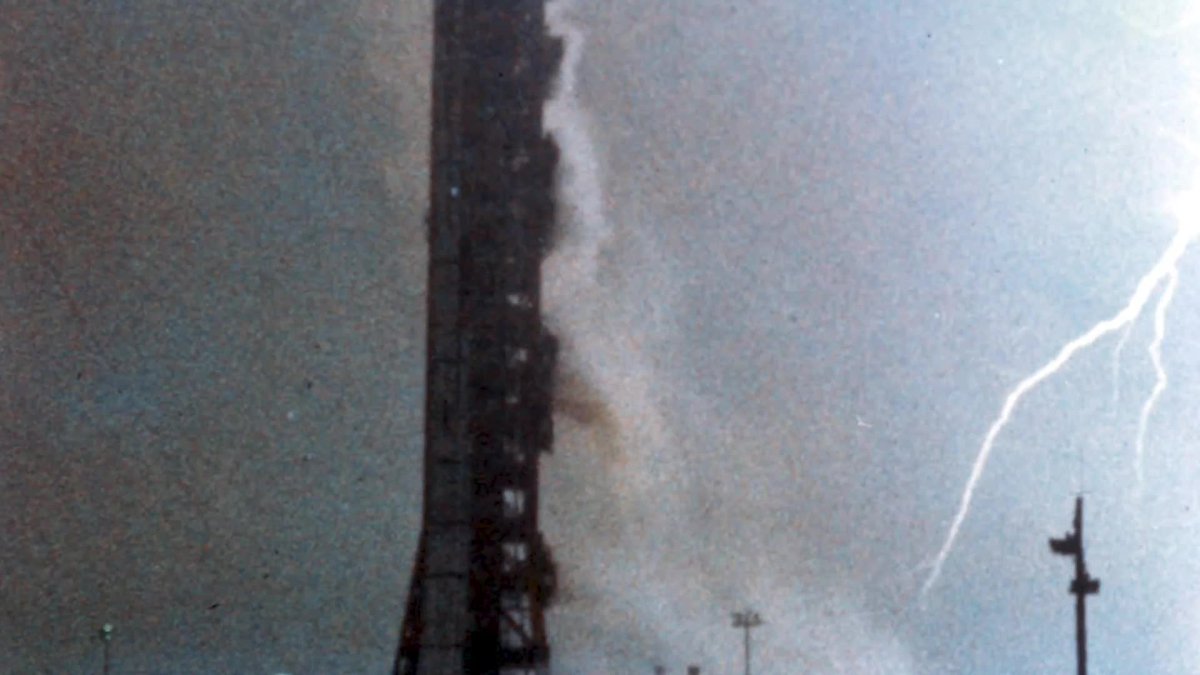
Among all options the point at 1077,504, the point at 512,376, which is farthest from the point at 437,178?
the point at 1077,504

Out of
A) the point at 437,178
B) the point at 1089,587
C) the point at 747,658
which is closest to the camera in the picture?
the point at 1089,587

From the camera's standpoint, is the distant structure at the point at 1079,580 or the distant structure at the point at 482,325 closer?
the distant structure at the point at 1079,580

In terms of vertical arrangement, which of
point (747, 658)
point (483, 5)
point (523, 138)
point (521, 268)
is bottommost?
point (747, 658)

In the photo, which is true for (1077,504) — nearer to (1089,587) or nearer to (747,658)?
(1089,587)

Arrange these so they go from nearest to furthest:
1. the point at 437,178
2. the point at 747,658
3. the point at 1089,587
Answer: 1. the point at 1089,587
2. the point at 437,178
3. the point at 747,658

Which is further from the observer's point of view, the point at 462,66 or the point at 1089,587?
the point at 462,66

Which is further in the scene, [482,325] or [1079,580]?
Answer: [482,325]

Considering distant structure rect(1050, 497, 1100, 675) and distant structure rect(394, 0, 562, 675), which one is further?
distant structure rect(394, 0, 562, 675)

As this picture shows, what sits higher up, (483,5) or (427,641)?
(483,5)
